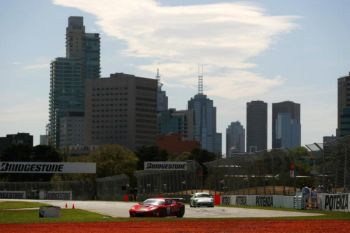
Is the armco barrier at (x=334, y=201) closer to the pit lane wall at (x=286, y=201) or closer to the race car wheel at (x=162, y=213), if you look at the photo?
the pit lane wall at (x=286, y=201)

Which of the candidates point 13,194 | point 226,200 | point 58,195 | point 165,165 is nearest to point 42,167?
point 58,195

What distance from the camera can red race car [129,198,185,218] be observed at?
37469mm

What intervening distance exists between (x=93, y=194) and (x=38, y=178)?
37.0m

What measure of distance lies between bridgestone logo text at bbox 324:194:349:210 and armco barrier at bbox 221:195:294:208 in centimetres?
552

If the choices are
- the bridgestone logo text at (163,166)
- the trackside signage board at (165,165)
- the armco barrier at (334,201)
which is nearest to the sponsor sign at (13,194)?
the trackside signage board at (165,165)

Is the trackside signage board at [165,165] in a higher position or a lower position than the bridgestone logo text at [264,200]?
higher

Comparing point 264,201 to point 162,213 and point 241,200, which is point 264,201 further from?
point 162,213

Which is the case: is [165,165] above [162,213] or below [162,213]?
above

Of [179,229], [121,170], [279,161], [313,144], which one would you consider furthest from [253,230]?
[121,170]

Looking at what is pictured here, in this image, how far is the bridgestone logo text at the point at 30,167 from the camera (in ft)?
330

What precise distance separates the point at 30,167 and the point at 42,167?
5.39ft

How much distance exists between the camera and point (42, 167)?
340ft

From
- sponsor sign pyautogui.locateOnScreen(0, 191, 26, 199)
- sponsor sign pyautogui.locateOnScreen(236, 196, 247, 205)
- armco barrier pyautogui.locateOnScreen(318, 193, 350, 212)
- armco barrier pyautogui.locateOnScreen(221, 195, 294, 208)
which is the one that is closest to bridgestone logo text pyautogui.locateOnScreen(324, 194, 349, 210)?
armco barrier pyautogui.locateOnScreen(318, 193, 350, 212)

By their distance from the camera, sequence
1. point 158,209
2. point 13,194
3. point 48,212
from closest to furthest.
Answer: point 48,212, point 158,209, point 13,194
